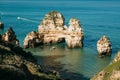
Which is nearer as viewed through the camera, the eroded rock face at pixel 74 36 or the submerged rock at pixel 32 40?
the submerged rock at pixel 32 40

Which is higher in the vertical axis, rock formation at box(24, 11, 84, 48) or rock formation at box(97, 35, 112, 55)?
rock formation at box(24, 11, 84, 48)

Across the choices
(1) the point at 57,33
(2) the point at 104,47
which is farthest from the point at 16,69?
(1) the point at 57,33

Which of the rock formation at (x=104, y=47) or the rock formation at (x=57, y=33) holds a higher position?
the rock formation at (x=57, y=33)

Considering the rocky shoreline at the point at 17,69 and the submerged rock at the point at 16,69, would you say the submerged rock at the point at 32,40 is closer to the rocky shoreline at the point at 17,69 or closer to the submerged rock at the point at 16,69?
the rocky shoreline at the point at 17,69

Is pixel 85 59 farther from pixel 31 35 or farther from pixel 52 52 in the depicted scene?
pixel 31 35

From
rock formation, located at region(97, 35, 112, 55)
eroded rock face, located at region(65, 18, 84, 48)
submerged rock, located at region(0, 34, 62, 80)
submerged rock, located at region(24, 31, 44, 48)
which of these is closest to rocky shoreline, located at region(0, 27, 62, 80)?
submerged rock, located at region(0, 34, 62, 80)

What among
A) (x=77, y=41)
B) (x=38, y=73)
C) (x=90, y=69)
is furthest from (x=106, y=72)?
(x=77, y=41)

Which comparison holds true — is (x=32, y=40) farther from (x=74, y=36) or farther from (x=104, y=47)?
(x=104, y=47)

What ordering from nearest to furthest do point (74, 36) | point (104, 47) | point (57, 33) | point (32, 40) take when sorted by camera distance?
point (104, 47) → point (32, 40) → point (74, 36) → point (57, 33)

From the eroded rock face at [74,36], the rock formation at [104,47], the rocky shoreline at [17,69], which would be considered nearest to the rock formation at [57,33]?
the eroded rock face at [74,36]

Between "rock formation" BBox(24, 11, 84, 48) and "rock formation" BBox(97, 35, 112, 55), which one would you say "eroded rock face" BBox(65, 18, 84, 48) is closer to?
"rock formation" BBox(24, 11, 84, 48)
